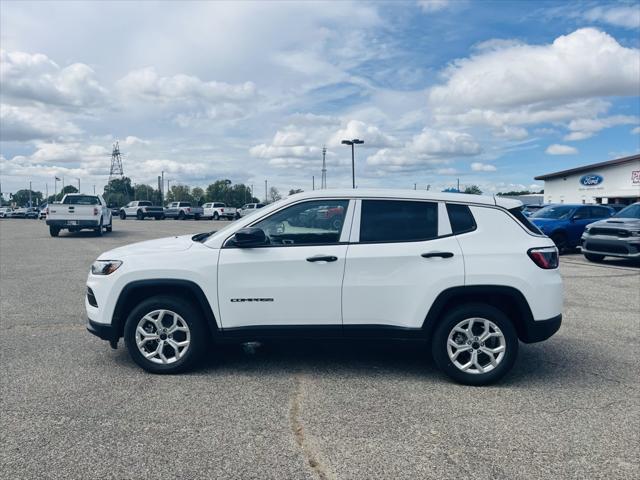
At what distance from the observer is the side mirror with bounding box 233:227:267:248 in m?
4.73

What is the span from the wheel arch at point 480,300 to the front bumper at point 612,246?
394 inches

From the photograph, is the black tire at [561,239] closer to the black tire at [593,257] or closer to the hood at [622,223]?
the black tire at [593,257]

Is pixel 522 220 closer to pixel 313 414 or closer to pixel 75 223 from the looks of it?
pixel 313 414

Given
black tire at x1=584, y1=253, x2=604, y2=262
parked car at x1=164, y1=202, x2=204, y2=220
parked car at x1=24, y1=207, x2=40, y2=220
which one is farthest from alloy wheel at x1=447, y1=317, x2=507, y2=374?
parked car at x1=24, y1=207, x2=40, y2=220

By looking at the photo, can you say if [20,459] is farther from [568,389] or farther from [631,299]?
[631,299]

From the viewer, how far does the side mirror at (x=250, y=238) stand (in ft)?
15.5

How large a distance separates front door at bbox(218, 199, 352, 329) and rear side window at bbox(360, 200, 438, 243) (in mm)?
179

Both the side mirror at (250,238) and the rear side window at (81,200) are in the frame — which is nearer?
the side mirror at (250,238)

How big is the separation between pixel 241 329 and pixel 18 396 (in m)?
1.83

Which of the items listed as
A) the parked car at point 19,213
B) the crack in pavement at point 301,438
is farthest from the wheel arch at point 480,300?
the parked car at point 19,213

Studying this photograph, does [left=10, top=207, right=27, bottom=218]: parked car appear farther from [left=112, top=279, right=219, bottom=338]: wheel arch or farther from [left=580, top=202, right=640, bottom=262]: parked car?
[left=112, top=279, right=219, bottom=338]: wheel arch

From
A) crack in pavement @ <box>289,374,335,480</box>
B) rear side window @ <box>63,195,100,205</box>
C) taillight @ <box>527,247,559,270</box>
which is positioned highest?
rear side window @ <box>63,195,100,205</box>

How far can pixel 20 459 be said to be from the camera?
11.0ft

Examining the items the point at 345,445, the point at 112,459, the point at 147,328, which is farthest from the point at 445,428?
the point at 147,328
